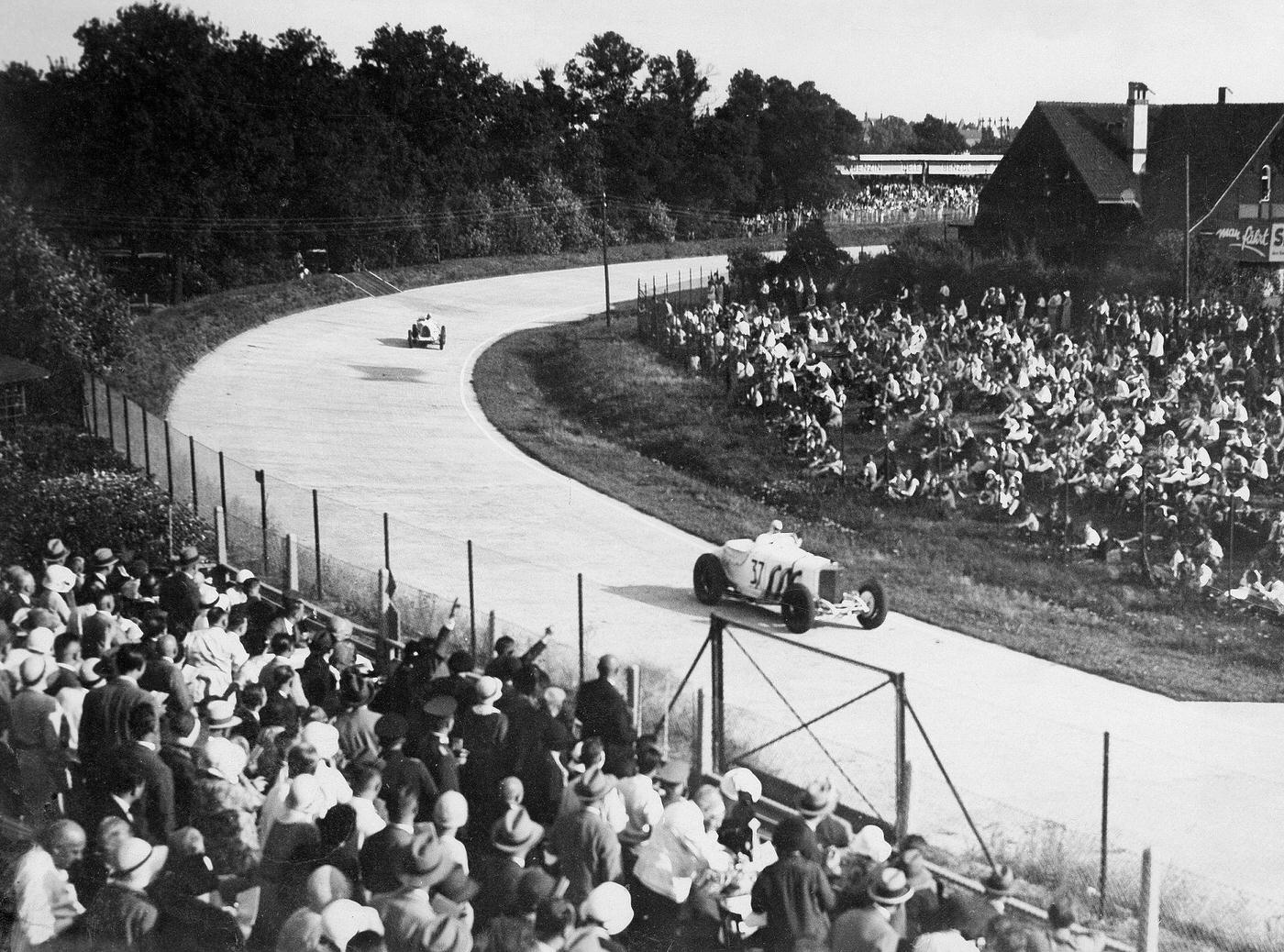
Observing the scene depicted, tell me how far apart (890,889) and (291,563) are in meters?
12.4

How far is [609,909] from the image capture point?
669 centimetres

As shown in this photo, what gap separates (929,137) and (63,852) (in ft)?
155

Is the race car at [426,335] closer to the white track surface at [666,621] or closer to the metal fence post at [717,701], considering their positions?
the white track surface at [666,621]

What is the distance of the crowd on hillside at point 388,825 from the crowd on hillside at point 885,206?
120 feet

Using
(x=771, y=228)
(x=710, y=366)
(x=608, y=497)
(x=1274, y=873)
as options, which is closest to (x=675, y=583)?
(x=608, y=497)

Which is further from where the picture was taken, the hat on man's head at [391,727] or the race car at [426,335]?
the race car at [426,335]

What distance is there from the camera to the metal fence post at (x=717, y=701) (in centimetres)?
1159

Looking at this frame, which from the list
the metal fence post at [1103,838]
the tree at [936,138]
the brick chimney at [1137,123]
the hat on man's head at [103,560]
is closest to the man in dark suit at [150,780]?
the metal fence post at [1103,838]

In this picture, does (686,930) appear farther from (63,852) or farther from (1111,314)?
(1111,314)

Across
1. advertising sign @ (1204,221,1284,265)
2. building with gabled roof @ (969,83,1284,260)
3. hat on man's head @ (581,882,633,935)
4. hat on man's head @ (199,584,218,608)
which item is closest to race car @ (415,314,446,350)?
building with gabled roof @ (969,83,1284,260)

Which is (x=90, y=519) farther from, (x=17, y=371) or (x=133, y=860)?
(x=133, y=860)

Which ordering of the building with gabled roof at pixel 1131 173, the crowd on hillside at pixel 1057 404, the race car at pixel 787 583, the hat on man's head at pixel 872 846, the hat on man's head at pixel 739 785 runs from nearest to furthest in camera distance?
the hat on man's head at pixel 872 846 → the hat on man's head at pixel 739 785 → the race car at pixel 787 583 → the crowd on hillside at pixel 1057 404 → the building with gabled roof at pixel 1131 173

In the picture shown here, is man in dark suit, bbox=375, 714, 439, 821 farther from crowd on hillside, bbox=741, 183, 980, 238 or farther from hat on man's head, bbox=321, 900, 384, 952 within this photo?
crowd on hillside, bbox=741, 183, 980, 238

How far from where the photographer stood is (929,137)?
50875 millimetres
